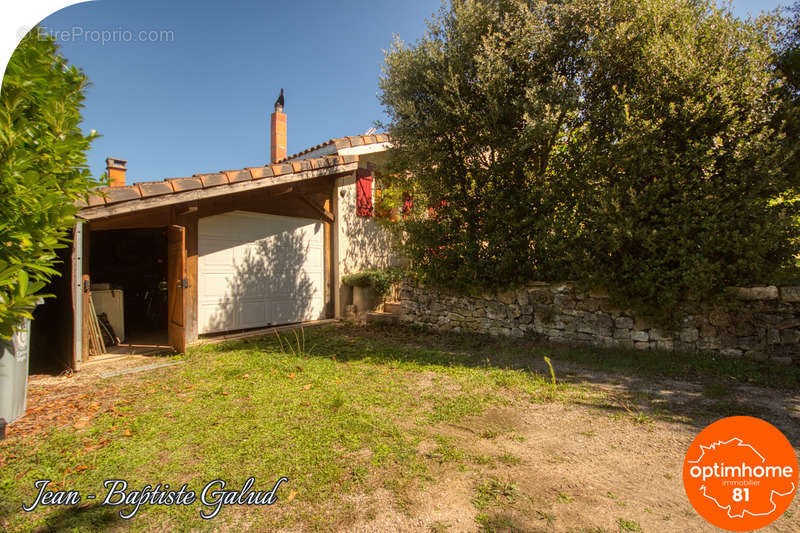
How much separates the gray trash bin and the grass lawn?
11.3 inches

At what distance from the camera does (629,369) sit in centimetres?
519

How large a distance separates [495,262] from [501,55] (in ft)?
12.0

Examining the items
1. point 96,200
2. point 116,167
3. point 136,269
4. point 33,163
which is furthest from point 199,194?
point 116,167

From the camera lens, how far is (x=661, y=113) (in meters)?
5.45

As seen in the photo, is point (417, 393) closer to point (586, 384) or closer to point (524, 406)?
point (524, 406)

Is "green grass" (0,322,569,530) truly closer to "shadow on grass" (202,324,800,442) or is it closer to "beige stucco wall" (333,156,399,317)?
"shadow on grass" (202,324,800,442)

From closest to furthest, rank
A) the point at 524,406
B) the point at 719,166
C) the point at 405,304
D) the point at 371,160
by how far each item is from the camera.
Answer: the point at 524,406, the point at 719,166, the point at 405,304, the point at 371,160

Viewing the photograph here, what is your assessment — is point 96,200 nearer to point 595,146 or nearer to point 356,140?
point 356,140

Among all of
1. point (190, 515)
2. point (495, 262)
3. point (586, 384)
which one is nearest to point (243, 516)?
point (190, 515)

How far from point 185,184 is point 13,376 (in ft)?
11.3

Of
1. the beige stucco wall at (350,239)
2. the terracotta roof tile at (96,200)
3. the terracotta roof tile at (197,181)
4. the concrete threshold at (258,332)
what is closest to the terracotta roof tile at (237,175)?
the terracotta roof tile at (197,181)

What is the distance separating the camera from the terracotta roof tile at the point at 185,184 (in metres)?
5.82

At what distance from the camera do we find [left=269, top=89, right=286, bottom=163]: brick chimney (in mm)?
Answer: 13906

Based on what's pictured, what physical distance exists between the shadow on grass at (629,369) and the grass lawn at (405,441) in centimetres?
3
